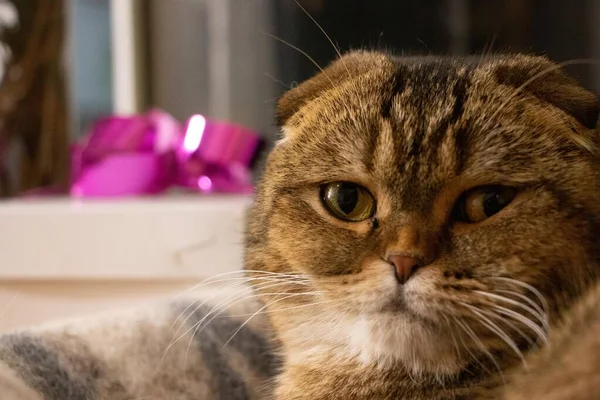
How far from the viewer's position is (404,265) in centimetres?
59

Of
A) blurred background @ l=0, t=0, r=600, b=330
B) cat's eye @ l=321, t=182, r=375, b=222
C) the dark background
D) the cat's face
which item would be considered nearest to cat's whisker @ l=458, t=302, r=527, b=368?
the cat's face

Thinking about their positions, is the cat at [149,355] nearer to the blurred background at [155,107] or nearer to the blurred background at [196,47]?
the blurred background at [155,107]

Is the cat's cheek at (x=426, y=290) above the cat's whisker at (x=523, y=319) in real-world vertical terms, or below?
above

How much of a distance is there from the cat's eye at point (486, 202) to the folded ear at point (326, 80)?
0.70ft

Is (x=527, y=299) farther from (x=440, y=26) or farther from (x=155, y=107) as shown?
(x=155, y=107)

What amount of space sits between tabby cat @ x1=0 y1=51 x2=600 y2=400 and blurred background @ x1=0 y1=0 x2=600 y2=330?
0.74 ft

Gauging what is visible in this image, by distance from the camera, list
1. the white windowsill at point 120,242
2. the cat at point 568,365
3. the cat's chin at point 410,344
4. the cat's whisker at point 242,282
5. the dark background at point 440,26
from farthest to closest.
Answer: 1. the dark background at point 440,26
2. the white windowsill at point 120,242
3. the cat's whisker at point 242,282
4. the cat's chin at point 410,344
5. the cat at point 568,365

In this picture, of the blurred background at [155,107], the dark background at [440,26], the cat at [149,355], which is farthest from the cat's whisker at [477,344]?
the dark background at [440,26]

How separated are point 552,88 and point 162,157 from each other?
1.09 meters

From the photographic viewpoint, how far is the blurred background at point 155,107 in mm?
1291

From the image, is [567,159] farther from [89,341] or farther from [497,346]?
[89,341]

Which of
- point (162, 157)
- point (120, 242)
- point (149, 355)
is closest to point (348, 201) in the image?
point (149, 355)

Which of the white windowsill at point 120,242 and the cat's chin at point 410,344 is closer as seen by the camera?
the cat's chin at point 410,344

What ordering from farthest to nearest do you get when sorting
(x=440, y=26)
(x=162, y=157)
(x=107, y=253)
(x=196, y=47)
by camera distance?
(x=196, y=47)
(x=440, y=26)
(x=162, y=157)
(x=107, y=253)
